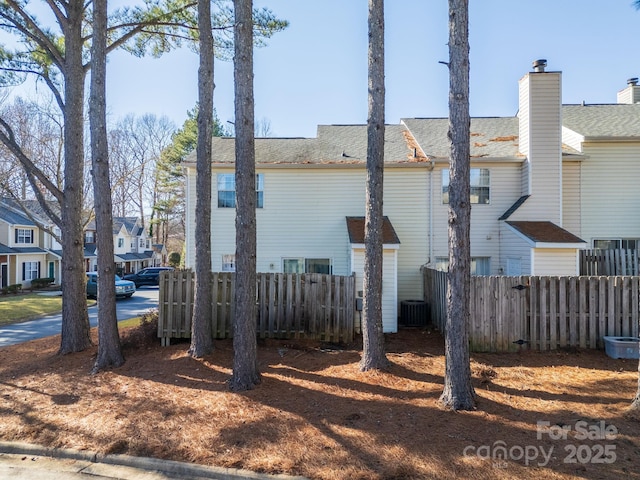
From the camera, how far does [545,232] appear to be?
1024 cm

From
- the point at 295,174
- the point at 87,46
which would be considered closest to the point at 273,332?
the point at 295,174

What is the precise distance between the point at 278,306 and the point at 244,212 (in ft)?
11.3

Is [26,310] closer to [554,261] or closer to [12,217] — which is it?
[12,217]

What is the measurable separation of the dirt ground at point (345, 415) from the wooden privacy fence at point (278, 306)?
972mm

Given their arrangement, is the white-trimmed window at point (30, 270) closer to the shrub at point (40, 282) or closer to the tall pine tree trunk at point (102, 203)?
the shrub at point (40, 282)

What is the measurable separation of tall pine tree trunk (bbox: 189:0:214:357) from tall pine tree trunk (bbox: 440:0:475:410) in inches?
174

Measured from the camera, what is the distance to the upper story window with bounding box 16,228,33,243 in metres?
28.3

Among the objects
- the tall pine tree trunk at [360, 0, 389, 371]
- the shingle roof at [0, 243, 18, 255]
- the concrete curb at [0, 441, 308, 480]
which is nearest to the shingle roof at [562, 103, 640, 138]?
the tall pine tree trunk at [360, 0, 389, 371]

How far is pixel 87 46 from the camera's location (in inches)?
419

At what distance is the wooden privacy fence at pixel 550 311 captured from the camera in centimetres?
754

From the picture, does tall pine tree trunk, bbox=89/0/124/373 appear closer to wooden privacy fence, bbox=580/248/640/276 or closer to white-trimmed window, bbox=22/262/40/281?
wooden privacy fence, bbox=580/248/640/276

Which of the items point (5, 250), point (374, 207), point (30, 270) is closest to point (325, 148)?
point (374, 207)

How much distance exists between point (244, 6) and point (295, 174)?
21.7 feet

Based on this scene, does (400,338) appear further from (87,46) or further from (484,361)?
(87,46)
